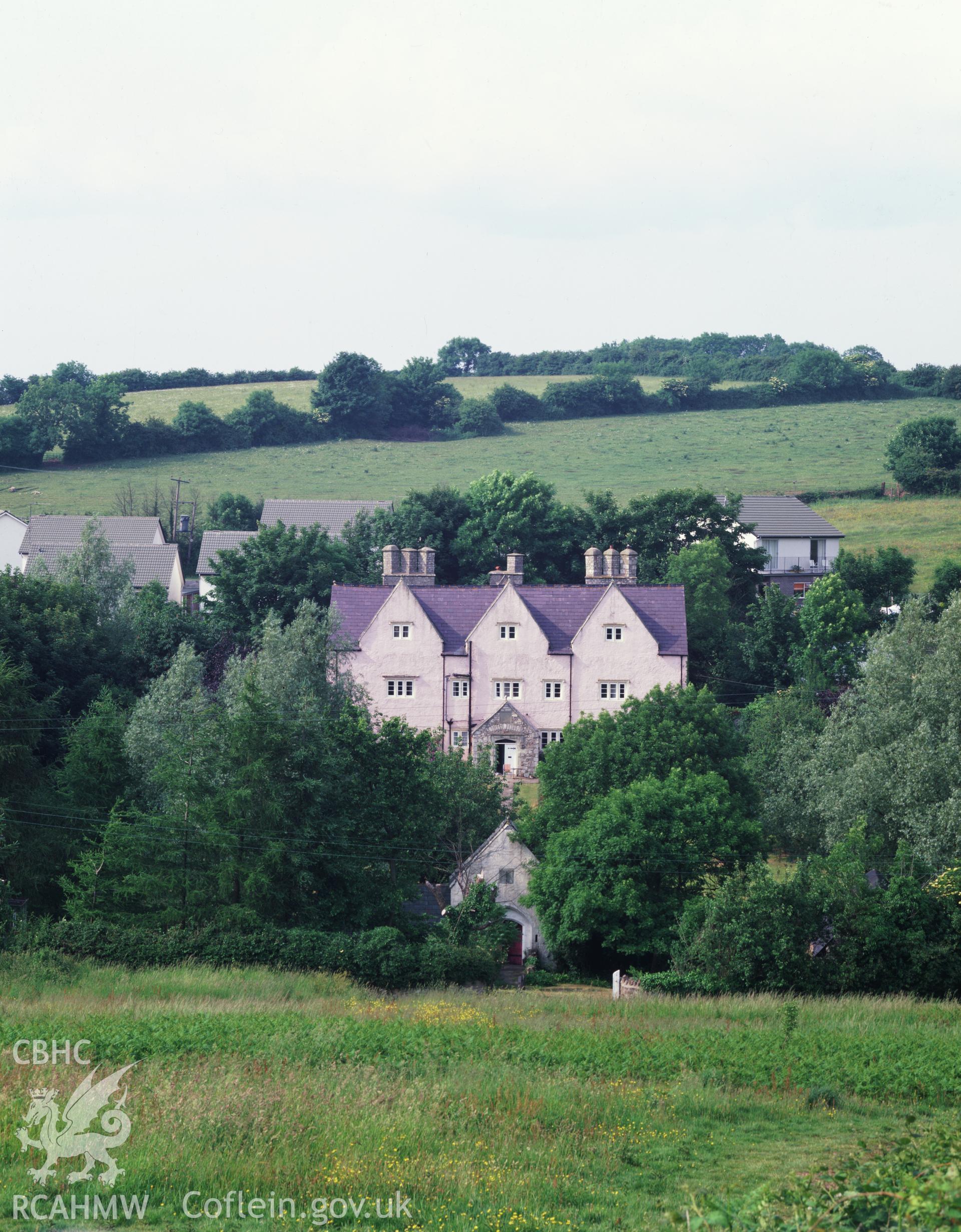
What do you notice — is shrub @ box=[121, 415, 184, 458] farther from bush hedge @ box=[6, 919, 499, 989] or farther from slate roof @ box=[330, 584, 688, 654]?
bush hedge @ box=[6, 919, 499, 989]

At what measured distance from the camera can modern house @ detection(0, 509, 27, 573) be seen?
90.4 m

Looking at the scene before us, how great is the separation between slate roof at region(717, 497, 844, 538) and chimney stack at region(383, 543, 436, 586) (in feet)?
97.1

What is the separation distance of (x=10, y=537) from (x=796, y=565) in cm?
5701

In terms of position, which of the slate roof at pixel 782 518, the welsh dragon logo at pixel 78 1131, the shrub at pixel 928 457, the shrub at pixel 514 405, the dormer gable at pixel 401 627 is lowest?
the welsh dragon logo at pixel 78 1131

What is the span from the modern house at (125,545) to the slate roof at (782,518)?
38.8m

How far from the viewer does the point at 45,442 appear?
12131 cm

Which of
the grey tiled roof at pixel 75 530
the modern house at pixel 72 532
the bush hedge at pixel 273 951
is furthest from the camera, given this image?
the grey tiled roof at pixel 75 530

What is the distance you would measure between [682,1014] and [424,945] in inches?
361

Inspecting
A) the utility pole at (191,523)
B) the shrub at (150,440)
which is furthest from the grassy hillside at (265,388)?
the utility pole at (191,523)

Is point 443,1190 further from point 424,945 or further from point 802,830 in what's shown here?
point 802,830

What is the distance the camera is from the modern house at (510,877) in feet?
130

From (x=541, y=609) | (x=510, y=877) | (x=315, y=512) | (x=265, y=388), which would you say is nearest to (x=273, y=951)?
(x=510, y=877)

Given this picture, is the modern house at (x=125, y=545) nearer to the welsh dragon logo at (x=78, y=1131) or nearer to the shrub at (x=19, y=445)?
the shrub at (x=19, y=445)

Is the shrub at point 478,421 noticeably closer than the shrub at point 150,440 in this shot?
A: No
